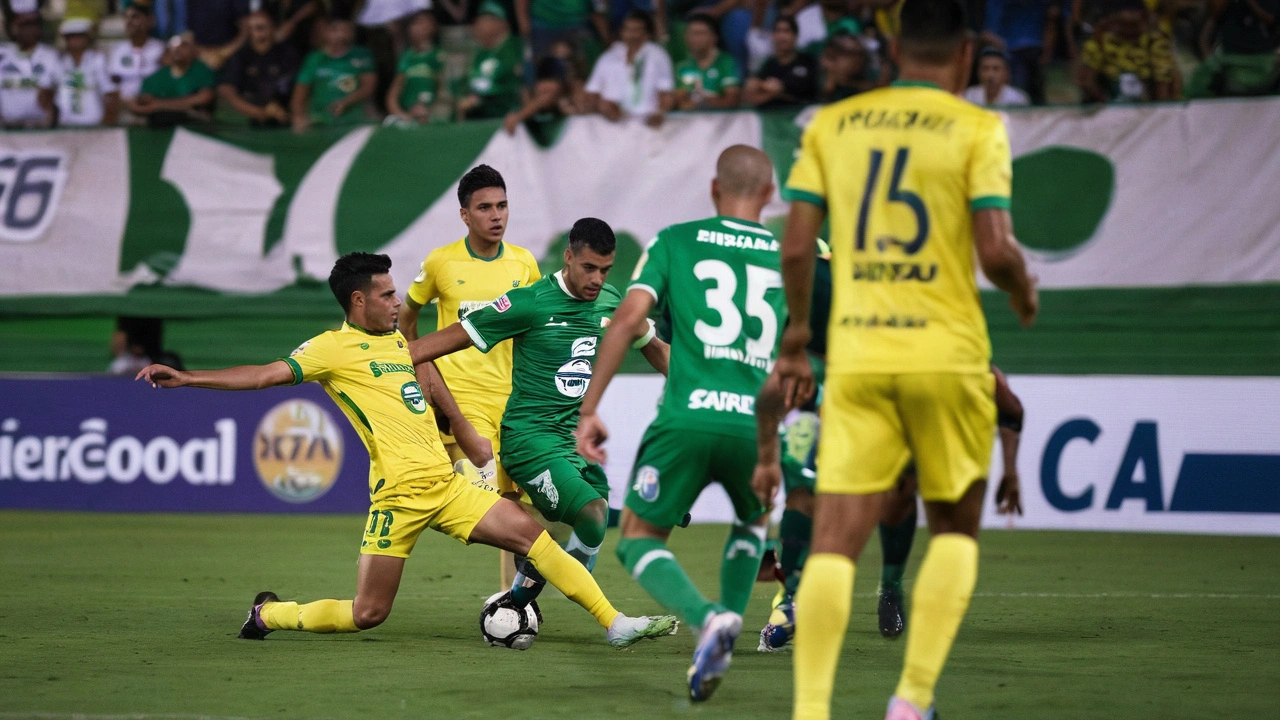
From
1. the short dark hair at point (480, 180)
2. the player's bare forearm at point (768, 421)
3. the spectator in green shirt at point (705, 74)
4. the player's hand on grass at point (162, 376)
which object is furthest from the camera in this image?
the spectator in green shirt at point (705, 74)

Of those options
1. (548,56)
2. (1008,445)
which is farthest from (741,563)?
(548,56)

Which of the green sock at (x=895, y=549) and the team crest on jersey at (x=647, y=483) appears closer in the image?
the team crest on jersey at (x=647, y=483)

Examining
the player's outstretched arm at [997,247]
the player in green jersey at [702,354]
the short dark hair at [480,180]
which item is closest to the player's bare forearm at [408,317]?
the short dark hair at [480,180]

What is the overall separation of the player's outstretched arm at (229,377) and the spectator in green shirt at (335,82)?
993cm

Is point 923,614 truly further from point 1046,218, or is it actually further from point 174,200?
point 174,200

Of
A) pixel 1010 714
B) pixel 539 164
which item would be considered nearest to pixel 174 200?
pixel 539 164

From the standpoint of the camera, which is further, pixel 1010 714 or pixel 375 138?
pixel 375 138

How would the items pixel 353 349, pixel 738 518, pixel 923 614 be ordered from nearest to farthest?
pixel 923 614, pixel 738 518, pixel 353 349

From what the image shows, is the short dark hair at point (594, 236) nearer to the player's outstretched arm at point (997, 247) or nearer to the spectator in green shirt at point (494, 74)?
the player's outstretched arm at point (997, 247)

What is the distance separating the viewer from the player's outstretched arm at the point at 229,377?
6168 millimetres

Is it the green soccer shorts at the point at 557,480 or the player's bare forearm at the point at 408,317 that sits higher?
the player's bare forearm at the point at 408,317

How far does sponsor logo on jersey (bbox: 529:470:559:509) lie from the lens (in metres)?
7.10

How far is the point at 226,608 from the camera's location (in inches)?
321

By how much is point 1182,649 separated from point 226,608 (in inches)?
192
